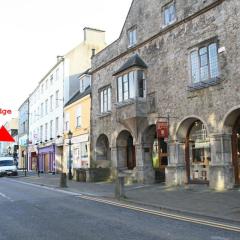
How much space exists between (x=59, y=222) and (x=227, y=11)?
1276 cm

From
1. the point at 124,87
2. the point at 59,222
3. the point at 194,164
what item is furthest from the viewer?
the point at 124,87

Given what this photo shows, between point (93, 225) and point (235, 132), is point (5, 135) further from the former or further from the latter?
point (93, 225)

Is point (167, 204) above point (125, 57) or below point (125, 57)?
below

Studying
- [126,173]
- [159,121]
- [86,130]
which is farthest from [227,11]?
[86,130]

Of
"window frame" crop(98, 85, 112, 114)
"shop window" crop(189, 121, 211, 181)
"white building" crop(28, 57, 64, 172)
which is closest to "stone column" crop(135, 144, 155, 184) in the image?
"shop window" crop(189, 121, 211, 181)

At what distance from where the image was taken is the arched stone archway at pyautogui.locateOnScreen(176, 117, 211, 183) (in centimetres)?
2058

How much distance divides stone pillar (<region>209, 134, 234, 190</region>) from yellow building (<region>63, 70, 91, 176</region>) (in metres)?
15.0

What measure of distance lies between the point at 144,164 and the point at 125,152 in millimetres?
3696

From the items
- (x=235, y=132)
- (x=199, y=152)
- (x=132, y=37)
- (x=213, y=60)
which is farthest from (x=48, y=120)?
(x=235, y=132)

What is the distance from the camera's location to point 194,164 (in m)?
21.4

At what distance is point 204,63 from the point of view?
20078mm

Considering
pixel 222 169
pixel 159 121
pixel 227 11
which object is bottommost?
pixel 222 169

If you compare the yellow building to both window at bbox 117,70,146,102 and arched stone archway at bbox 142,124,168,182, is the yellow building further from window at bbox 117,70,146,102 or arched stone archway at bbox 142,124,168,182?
arched stone archway at bbox 142,124,168,182

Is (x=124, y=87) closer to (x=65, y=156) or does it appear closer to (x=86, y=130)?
(x=86, y=130)
